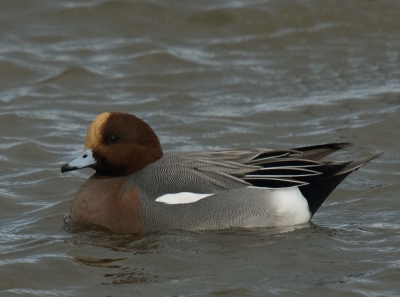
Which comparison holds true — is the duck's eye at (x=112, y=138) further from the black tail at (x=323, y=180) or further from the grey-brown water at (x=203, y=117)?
the black tail at (x=323, y=180)

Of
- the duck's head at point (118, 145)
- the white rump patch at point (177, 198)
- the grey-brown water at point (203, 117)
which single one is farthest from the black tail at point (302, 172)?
the duck's head at point (118, 145)

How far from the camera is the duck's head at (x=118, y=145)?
6793mm

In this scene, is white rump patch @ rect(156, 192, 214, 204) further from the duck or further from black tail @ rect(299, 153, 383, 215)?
black tail @ rect(299, 153, 383, 215)

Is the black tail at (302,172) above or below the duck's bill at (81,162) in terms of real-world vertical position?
below

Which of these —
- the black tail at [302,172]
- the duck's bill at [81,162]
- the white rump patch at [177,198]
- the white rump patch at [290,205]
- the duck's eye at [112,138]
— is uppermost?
the duck's eye at [112,138]

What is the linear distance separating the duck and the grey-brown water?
13cm

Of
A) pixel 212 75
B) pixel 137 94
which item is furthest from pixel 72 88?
pixel 212 75

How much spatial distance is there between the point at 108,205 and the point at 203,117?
3381mm

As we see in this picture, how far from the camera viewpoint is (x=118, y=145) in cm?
683

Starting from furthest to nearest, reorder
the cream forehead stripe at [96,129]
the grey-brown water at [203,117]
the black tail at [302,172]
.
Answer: the cream forehead stripe at [96,129]
the black tail at [302,172]
the grey-brown water at [203,117]

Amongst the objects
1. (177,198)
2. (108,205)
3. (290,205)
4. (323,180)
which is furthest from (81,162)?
(323,180)

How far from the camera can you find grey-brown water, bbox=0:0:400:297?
5844 mm

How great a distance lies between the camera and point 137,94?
35.3 feet

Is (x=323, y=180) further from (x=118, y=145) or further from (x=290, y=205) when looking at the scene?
(x=118, y=145)
